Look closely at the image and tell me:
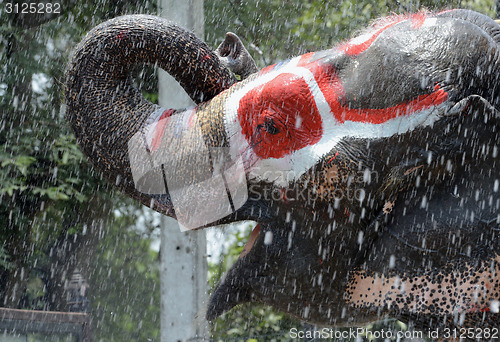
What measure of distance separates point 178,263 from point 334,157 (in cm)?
246

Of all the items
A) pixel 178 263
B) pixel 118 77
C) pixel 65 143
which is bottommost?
pixel 178 263

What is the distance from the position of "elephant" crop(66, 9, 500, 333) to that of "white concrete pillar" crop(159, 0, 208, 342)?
218 cm

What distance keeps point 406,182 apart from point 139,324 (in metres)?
7.26

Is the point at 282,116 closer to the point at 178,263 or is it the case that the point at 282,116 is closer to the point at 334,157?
the point at 334,157

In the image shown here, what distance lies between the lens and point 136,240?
7.08 meters

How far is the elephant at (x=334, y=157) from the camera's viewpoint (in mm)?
1065

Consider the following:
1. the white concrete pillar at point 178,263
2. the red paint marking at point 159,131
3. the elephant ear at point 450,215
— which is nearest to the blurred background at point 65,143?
the white concrete pillar at point 178,263

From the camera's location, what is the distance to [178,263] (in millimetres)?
3479

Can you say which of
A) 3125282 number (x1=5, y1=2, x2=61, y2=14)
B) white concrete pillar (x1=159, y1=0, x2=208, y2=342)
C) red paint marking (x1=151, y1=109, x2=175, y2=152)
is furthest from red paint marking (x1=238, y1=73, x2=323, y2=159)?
3125282 number (x1=5, y1=2, x2=61, y2=14)

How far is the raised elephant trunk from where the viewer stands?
1234 millimetres

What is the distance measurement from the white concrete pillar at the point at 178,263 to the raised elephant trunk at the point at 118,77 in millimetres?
2140

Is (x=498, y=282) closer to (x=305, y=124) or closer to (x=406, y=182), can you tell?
(x=406, y=182)

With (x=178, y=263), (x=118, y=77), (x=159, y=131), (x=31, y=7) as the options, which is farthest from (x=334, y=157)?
(x=31, y=7)

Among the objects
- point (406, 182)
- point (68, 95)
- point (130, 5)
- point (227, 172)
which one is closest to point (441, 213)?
point (406, 182)
